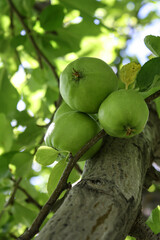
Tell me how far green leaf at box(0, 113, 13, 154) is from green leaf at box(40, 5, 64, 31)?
561mm

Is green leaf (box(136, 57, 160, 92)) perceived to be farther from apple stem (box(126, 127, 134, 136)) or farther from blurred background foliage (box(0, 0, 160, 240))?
blurred background foliage (box(0, 0, 160, 240))

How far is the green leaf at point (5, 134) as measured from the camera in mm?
1350

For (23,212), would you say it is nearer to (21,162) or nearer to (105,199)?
(21,162)

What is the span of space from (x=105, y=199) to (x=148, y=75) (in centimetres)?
41

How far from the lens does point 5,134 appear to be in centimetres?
137

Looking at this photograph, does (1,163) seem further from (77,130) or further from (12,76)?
(12,76)

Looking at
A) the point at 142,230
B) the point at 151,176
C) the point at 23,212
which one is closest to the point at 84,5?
the point at 151,176

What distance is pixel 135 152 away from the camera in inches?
36.8

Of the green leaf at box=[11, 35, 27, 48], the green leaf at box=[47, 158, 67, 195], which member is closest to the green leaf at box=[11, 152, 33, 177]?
the green leaf at box=[47, 158, 67, 195]

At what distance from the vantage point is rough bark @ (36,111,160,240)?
0.54 meters

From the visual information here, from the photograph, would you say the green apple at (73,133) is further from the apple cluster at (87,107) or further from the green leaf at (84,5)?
the green leaf at (84,5)

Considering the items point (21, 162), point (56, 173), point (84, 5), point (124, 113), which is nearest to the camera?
point (124, 113)

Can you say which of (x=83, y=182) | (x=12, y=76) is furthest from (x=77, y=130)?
(x=12, y=76)

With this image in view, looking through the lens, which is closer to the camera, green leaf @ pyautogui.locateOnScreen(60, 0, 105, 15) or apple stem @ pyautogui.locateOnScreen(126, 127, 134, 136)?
Result: apple stem @ pyautogui.locateOnScreen(126, 127, 134, 136)
